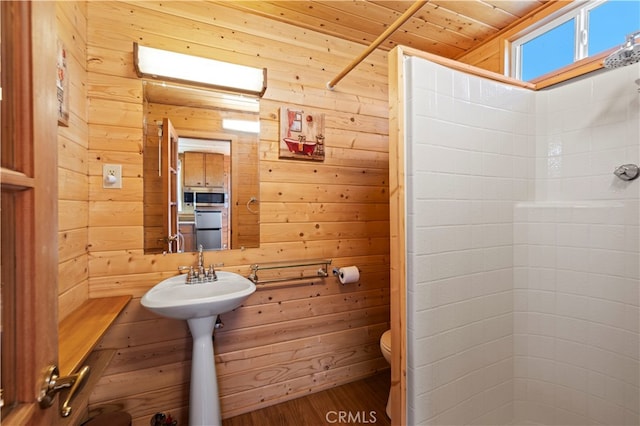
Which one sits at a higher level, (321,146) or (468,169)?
(321,146)

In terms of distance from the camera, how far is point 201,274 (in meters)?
1.54

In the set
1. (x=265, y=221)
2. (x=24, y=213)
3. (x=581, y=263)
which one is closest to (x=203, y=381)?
(x=265, y=221)

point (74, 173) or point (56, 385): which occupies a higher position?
point (74, 173)

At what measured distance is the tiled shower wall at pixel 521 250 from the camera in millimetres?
1257

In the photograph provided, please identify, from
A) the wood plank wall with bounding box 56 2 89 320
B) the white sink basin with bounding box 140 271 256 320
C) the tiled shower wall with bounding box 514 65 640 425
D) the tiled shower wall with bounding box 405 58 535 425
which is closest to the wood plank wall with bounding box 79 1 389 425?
→ the wood plank wall with bounding box 56 2 89 320

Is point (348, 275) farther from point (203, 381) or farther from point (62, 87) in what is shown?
point (62, 87)

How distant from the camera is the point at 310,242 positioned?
6.32 ft

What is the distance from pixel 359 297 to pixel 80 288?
5.44 ft

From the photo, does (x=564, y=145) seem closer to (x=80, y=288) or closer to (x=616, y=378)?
(x=616, y=378)

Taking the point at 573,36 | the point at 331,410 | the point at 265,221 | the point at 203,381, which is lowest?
the point at 331,410

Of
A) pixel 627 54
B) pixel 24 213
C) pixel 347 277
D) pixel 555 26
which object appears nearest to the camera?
pixel 24 213

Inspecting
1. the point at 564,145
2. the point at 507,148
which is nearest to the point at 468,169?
the point at 507,148

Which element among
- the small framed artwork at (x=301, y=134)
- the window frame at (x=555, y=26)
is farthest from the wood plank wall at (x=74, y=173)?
the window frame at (x=555, y=26)

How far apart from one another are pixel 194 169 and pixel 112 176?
0.40 m
